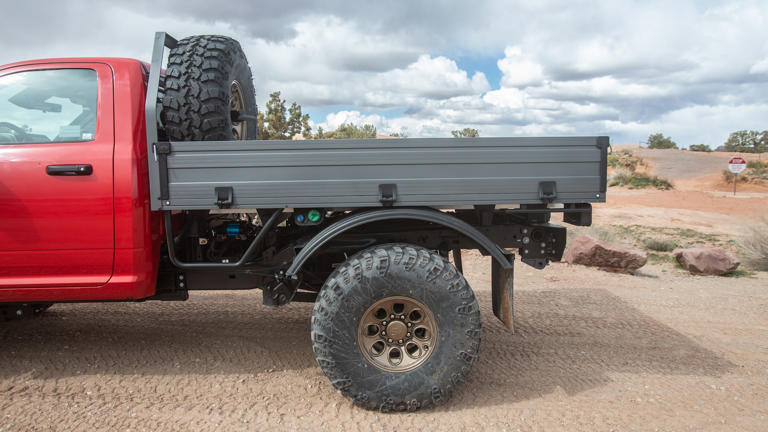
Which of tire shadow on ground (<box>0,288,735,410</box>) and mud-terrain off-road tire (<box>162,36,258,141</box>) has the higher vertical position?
mud-terrain off-road tire (<box>162,36,258,141</box>)

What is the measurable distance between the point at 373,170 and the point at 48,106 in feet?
7.36

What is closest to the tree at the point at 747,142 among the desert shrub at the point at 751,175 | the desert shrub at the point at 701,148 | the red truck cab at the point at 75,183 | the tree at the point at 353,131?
the desert shrub at the point at 701,148

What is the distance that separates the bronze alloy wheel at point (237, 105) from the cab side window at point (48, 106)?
997mm

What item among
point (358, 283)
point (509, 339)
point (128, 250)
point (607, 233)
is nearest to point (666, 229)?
point (607, 233)

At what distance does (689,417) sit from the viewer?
309cm

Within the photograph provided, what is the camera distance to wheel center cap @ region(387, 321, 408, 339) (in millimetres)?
3197

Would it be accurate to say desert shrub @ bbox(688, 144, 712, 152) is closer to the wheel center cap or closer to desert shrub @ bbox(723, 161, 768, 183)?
desert shrub @ bbox(723, 161, 768, 183)

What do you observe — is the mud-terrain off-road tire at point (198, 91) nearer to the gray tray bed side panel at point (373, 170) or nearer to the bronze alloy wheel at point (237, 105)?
the gray tray bed side panel at point (373, 170)

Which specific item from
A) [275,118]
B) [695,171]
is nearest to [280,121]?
[275,118]

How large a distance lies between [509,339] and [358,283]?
1.88 meters

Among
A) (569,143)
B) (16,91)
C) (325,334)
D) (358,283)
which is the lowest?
(325,334)

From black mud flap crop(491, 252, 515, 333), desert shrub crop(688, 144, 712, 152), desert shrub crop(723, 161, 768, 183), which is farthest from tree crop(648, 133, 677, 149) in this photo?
black mud flap crop(491, 252, 515, 333)

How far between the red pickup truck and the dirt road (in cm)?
47

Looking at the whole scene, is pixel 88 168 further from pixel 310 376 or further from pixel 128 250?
pixel 310 376
